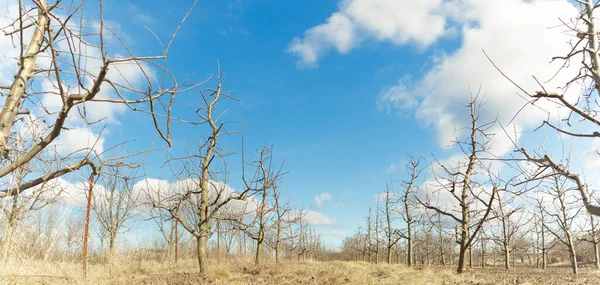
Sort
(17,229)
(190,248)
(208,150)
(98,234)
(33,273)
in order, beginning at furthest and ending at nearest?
(190,248)
(98,234)
(208,150)
(33,273)
(17,229)

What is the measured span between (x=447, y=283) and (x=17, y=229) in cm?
936

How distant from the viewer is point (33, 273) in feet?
23.0

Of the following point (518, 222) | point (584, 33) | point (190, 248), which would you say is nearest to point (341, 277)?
point (584, 33)

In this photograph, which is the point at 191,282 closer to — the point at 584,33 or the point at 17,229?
the point at 17,229

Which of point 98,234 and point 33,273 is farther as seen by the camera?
point 98,234

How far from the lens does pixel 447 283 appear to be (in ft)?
28.9

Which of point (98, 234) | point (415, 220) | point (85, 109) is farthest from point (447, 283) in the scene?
point (98, 234)

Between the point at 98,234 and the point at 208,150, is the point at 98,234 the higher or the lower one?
the lower one

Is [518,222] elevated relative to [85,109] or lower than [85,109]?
lower

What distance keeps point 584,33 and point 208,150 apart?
8.51m

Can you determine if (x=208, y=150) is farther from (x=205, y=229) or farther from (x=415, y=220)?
(x=415, y=220)

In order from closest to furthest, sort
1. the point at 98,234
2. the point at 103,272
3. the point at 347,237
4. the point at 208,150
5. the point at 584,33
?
the point at 584,33, the point at 208,150, the point at 103,272, the point at 98,234, the point at 347,237

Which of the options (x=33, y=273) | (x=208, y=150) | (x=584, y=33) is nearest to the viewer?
(x=584, y=33)

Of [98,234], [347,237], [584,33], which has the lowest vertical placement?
[347,237]
